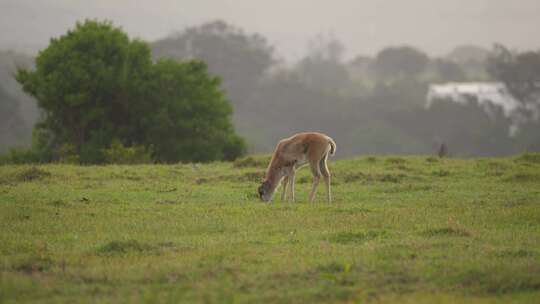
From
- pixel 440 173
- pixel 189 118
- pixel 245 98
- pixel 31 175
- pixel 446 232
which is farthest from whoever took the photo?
pixel 245 98

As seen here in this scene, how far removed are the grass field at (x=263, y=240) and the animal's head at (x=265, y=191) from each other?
1.60ft

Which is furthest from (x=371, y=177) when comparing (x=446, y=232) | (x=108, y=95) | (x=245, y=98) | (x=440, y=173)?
(x=245, y=98)

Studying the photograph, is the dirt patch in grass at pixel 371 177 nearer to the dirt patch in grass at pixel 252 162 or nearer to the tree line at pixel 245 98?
the dirt patch in grass at pixel 252 162

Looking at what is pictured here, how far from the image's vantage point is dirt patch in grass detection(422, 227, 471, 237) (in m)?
11.4

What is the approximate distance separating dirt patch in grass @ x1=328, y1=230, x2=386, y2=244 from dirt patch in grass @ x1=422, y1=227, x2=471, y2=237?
2.16ft

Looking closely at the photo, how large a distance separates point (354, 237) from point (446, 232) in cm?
138

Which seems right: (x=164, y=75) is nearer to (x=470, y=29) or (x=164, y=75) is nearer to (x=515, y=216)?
(x=515, y=216)

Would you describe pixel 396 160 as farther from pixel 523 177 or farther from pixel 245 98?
pixel 245 98

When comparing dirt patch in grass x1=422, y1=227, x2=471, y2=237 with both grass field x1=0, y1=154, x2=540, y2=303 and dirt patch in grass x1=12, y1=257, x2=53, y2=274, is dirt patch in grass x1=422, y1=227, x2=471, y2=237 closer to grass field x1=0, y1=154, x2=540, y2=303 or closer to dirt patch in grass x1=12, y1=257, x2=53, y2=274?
grass field x1=0, y1=154, x2=540, y2=303

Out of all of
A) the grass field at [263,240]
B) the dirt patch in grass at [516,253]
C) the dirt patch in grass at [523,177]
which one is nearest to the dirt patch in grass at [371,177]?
the grass field at [263,240]

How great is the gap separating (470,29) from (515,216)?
155m

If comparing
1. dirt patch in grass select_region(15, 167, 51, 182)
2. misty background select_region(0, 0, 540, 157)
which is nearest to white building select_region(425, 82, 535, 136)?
misty background select_region(0, 0, 540, 157)

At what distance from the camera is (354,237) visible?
37.1 feet

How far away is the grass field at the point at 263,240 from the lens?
8.46 metres
